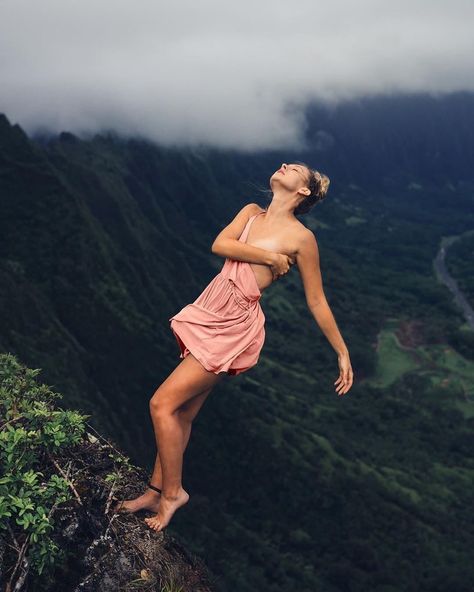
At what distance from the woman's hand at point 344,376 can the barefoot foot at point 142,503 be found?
2753 millimetres

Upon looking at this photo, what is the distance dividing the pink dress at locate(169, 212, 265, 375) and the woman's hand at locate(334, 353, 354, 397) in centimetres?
112

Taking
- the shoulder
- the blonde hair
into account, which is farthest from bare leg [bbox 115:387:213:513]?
the blonde hair

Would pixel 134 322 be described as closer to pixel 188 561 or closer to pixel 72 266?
pixel 72 266

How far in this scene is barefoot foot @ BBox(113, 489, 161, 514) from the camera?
9484mm

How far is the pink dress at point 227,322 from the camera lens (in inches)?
365

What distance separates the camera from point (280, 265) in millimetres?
9266

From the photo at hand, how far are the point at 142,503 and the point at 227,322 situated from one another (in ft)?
8.53

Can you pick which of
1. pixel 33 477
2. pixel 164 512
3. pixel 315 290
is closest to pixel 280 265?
pixel 315 290

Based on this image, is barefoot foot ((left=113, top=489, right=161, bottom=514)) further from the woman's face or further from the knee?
the woman's face

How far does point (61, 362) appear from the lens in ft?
324

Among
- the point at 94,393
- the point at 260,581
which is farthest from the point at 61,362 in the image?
the point at 260,581

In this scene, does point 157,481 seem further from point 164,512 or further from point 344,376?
point 344,376

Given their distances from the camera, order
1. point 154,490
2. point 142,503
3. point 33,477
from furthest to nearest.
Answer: point 154,490
point 142,503
point 33,477

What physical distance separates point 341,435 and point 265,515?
4786 cm
